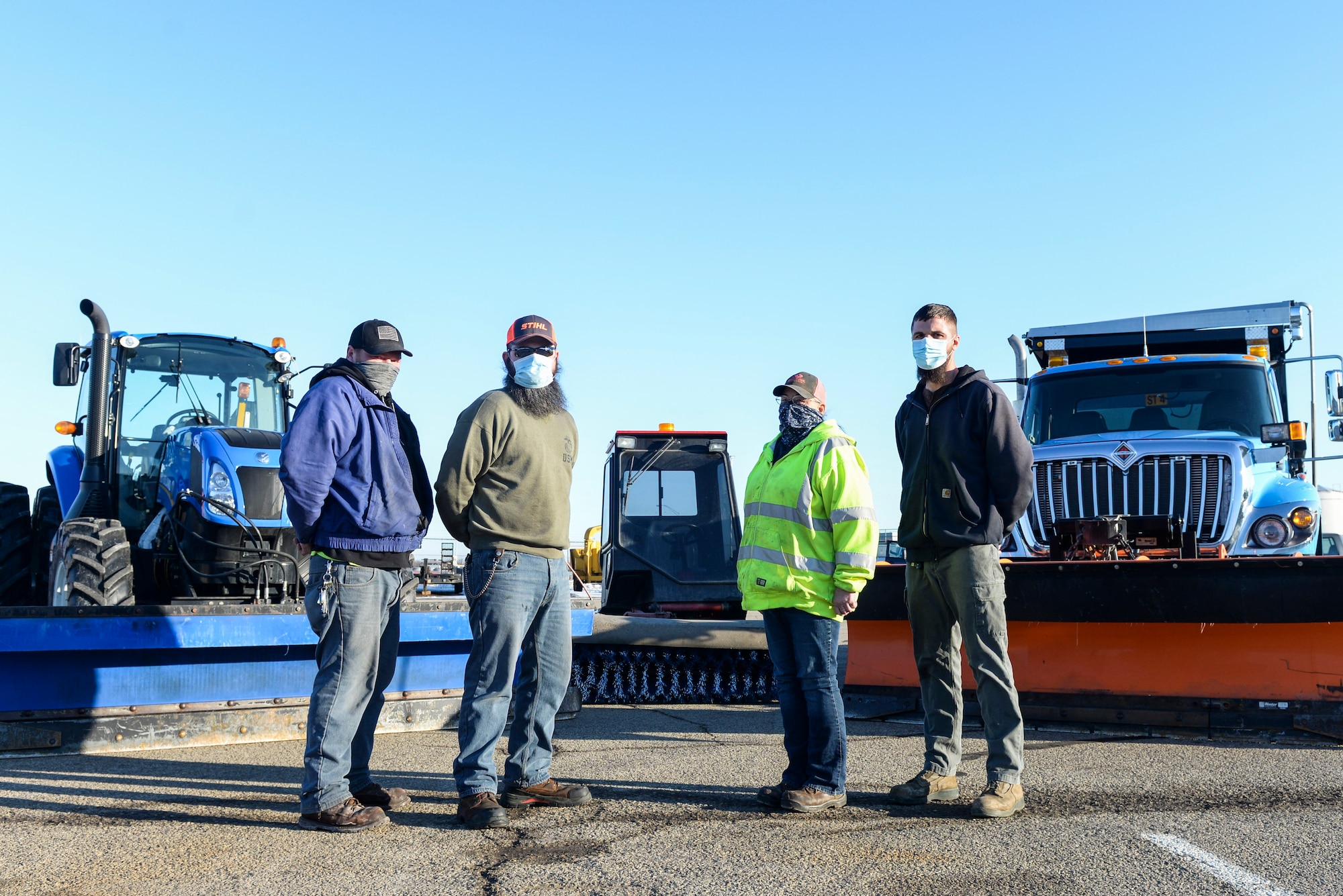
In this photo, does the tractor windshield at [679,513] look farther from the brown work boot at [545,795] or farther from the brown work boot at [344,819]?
the brown work boot at [344,819]

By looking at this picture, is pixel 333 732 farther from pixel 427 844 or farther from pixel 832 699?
pixel 832 699

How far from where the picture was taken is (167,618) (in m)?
5.73

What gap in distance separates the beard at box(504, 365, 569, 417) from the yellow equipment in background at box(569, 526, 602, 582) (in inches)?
499

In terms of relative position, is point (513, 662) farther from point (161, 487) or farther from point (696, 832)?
point (161, 487)

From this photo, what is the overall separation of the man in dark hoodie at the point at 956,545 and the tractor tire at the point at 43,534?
6.57m

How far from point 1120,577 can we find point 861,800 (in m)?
2.37

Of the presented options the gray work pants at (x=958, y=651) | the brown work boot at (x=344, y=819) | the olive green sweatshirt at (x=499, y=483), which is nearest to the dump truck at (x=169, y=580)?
the brown work boot at (x=344, y=819)

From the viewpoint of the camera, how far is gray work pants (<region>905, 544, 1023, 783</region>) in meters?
4.39

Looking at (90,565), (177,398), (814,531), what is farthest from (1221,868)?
(177,398)

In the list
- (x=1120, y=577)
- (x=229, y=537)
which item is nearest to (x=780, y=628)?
(x=1120, y=577)

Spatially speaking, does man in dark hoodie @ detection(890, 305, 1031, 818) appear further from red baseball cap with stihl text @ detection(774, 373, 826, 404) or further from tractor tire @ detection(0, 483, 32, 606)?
tractor tire @ detection(0, 483, 32, 606)

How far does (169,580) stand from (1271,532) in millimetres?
7082

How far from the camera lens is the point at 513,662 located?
434 cm

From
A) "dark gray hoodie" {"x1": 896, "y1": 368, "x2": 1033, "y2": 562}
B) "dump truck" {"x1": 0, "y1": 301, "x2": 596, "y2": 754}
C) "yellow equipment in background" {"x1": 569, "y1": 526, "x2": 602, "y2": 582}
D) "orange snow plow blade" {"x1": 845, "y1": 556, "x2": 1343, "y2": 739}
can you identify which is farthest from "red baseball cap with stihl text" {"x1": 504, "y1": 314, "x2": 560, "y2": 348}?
"yellow equipment in background" {"x1": 569, "y1": 526, "x2": 602, "y2": 582}
